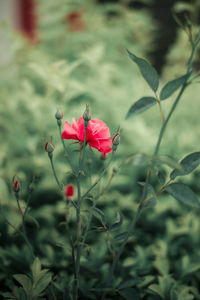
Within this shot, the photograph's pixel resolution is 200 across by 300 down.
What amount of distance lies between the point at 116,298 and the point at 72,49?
5.21 ft

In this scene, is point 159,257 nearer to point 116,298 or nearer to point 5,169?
point 116,298

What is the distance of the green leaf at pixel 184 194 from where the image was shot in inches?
18.2

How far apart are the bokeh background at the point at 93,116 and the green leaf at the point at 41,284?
0.28ft

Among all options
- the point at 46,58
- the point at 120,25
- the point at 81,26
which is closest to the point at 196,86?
the point at 120,25

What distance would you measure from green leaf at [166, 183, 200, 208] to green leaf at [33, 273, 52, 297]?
30cm

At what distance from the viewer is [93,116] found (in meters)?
1.49

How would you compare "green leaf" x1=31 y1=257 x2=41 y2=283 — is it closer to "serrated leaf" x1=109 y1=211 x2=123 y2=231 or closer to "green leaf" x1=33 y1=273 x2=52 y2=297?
"green leaf" x1=33 y1=273 x2=52 y2=297

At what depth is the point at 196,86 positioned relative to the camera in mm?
2424

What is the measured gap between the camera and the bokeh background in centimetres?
90

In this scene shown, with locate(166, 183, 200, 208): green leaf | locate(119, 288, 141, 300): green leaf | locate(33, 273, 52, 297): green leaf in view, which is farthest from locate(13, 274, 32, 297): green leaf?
locate(166, 183, 200, 208): green leaf

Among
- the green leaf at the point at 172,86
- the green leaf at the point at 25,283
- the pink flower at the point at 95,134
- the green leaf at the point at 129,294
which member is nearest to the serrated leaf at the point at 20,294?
the green leaf at the point at 25,283

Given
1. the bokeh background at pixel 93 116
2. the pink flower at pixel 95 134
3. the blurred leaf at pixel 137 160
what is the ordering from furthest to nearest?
1. the bokeh background at pixel 93 116
2. the pink flower at pixel 95 134
3. the blurred leaf at pixel 137 160

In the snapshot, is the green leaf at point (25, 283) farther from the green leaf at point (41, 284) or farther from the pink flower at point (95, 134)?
the pink flower at point (95, 134)

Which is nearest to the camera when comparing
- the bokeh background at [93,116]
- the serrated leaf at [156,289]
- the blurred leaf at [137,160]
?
the blurred leaf at [137,160]
